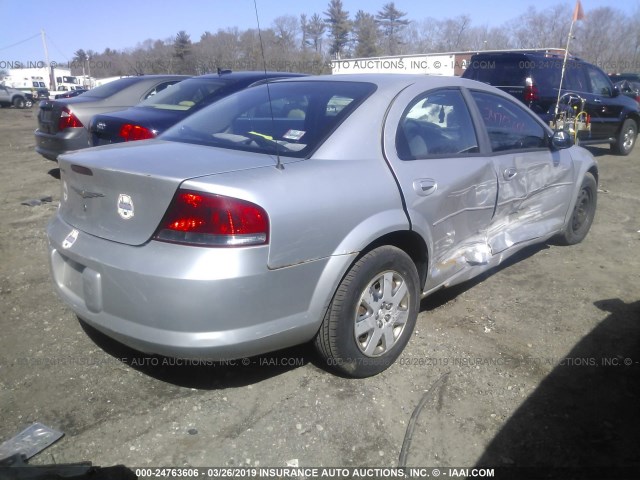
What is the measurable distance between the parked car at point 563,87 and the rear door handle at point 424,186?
6960mm

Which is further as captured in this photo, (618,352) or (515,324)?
(515,324)

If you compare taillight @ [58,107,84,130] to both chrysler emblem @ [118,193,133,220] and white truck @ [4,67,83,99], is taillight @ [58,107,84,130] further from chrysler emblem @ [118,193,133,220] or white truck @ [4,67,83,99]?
white truck @ [4,67,83,99]

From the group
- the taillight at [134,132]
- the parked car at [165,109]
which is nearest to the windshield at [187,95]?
the parked car at [165,109]

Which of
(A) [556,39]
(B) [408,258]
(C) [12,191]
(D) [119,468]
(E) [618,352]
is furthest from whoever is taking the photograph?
(A) [556,39]

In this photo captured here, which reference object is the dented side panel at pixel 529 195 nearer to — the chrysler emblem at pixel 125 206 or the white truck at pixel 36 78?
the chrysler emblem at pixel 125 206

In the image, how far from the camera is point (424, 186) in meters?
2.83

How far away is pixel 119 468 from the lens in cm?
213

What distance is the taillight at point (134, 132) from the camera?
5.19 m

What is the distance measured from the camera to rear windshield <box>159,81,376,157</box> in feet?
8.66

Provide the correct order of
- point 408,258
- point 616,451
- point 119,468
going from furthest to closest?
1. point 408,258
2. point 616,451
3. point 119,468

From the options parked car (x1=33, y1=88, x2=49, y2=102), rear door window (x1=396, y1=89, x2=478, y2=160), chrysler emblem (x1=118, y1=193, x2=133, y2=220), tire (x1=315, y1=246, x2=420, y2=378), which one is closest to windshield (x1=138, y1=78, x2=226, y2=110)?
rear door window (x1=396, y1=89, x2=478, y2=160)

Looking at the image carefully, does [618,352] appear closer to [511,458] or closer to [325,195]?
[511,458]

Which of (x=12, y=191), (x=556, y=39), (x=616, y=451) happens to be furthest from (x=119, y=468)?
(x=556, y=39)

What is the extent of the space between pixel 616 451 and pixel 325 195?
171 cm
